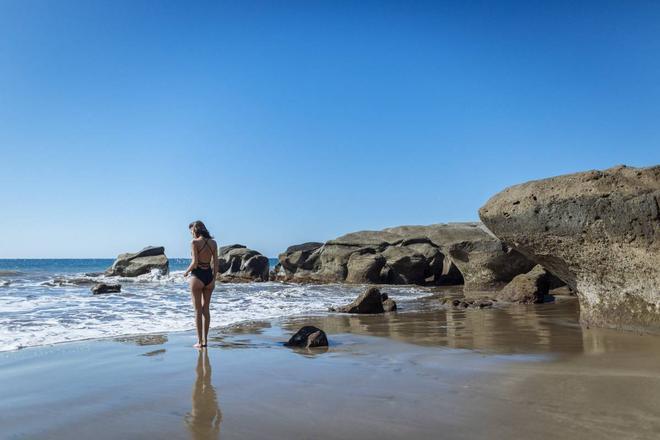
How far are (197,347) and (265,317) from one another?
4140mm

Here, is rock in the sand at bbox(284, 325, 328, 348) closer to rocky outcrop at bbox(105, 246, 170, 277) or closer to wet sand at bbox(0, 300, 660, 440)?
wet sand at bbox(0, 300, 660, 440)

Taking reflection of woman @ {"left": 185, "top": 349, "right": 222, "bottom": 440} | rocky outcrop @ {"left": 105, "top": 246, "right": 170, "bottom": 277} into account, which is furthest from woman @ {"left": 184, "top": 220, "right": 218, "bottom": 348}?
rocky outcrop @ {"left": 105, "top": 246, "right": 170, "bottom": 277}

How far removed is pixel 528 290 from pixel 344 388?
31.4ft

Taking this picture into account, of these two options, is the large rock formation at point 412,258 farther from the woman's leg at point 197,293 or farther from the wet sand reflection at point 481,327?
the woman's leg at point 197,293

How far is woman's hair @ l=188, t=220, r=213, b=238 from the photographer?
7.70 m

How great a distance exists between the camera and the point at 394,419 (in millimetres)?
3490

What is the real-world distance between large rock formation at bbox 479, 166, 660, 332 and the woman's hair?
4514 millimetres

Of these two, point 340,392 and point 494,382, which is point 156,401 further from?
point 494,382

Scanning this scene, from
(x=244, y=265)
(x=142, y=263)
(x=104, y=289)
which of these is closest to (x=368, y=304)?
(x=104, y=289)

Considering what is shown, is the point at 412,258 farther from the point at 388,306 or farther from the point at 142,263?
the point at 142,263

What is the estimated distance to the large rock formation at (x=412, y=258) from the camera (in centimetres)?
1798

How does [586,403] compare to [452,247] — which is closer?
[586,403]

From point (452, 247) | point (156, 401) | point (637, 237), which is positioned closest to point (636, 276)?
point (637, 237)

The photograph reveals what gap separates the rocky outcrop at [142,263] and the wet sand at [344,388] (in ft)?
71.1
